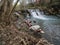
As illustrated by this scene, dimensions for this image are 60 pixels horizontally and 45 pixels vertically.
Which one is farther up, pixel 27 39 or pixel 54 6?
pixel 27 39

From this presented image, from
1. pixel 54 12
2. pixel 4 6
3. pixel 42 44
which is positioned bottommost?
pixel 54 12

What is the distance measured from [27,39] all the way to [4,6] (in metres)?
2.07

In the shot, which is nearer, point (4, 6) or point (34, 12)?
point (4, 6)

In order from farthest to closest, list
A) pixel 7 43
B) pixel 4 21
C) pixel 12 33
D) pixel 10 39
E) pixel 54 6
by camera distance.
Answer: pixel 54 6 → pixel 4 21 → pixel 12 33 → pixel 10 39 → pixel 7 43

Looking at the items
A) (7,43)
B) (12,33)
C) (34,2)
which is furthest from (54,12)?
(7,43)

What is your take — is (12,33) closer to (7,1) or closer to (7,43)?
(7,43)

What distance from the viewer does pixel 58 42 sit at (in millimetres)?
5270

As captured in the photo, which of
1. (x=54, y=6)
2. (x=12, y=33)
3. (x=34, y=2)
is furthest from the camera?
(x=34, y=2)

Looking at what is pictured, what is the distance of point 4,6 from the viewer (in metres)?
6.21

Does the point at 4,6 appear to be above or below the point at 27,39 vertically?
above

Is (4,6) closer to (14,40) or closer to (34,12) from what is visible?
(14,40)

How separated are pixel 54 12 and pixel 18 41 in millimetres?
8841

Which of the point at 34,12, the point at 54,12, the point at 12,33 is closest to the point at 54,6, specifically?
the point at 54,12

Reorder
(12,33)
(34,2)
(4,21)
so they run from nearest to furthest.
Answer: (12,33) < (4,21) < (34,2)
